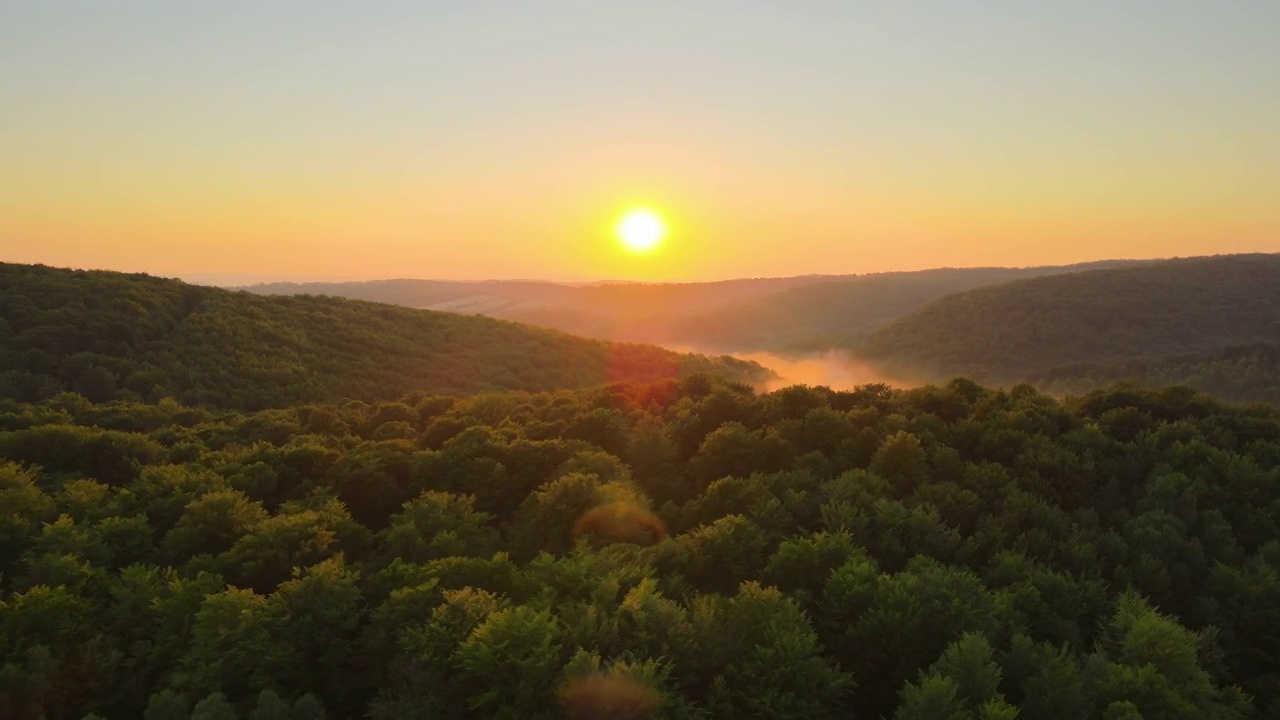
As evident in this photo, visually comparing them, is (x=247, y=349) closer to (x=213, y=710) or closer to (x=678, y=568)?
(x=213, y=710)

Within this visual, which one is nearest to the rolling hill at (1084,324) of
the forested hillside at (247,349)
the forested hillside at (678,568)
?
the forested hillside at (247,349)

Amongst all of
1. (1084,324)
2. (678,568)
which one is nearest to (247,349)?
(678,568)

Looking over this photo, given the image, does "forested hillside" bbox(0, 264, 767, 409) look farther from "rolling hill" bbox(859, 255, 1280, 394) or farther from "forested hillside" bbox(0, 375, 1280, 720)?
"rolling hill" bbox(859, 255, 1280, 394)

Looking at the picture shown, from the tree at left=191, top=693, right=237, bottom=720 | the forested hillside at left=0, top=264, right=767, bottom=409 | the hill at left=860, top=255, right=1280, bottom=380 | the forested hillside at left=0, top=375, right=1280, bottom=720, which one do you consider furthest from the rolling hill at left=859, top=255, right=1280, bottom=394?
the tree at left=191, top=693, right=237, bottom=720

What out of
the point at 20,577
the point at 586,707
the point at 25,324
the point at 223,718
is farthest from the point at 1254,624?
the point at 25,324

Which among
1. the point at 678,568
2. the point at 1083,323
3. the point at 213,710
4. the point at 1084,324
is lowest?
the point at 213,710

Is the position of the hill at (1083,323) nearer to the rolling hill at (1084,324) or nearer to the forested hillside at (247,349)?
the rolling hill at (1084,324)
